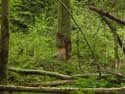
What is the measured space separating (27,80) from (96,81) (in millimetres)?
1643

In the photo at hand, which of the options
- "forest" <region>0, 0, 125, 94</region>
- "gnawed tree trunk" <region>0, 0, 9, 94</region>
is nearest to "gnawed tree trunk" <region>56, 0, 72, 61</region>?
"forest" <region>0, 0, 125, 94</region>

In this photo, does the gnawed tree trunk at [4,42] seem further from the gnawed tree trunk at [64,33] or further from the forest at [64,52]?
the gnawed tree trunk at [64,33]

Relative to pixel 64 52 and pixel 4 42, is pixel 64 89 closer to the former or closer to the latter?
pixel 4 42

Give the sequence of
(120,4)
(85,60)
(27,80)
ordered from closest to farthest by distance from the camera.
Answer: (27,80)
(120,4)
(85,60)

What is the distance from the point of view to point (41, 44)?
12086 millimetres

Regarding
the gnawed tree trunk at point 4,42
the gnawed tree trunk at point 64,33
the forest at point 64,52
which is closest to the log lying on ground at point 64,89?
the forest at point 64,52

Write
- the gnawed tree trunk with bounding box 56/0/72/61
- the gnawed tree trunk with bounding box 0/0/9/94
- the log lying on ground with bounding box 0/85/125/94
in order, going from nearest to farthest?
the log lying on ground with bounding box 0/85/125/94, the gnawed tree trunk with bounding box 0/0/9/94, the gnawed tree trunk with bounding box 56/0/72/61

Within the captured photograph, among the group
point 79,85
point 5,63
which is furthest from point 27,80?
point 5,63

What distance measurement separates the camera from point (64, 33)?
420 inches

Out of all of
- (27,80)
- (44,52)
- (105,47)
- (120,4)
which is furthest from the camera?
(105,47)

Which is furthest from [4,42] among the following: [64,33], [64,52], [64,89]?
[64,52]

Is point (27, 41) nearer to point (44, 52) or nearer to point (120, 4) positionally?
point (44, 52)

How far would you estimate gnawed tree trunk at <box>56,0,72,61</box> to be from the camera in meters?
10.6

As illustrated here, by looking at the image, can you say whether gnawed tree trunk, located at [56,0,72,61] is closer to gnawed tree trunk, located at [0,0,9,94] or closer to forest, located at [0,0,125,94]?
forest, located at [0,0,125,94]
